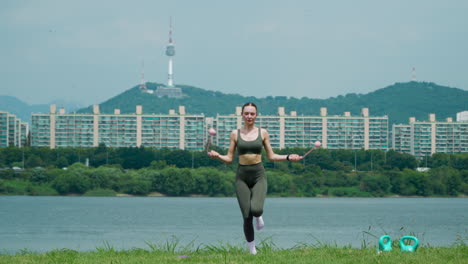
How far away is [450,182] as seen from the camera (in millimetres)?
130000

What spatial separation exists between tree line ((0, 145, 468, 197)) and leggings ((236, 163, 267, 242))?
339 ft

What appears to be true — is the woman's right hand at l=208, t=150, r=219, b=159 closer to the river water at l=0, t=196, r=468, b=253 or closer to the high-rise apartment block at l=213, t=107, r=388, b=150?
the river water at l=0, t=196, r=468, b=253

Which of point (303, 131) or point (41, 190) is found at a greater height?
point (303, 131)

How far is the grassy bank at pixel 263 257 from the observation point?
11.7m

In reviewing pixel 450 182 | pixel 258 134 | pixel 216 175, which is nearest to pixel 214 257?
pixel 258 134

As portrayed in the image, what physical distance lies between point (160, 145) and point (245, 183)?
182510mm

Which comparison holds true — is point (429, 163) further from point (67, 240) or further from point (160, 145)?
point (67, 240)

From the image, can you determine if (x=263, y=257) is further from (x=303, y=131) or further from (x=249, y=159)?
(x=303, y=131)

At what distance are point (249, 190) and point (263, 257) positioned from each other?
4.29 ft

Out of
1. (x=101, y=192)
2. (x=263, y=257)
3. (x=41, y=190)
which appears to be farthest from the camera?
(x=41, y=190)

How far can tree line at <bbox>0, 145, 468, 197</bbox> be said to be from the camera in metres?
118

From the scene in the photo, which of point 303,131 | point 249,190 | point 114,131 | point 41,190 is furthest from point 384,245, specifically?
point 303,131

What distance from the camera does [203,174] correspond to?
394 ft

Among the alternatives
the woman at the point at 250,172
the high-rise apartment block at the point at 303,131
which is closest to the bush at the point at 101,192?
the high-rise apartment block at the point at 303,131
